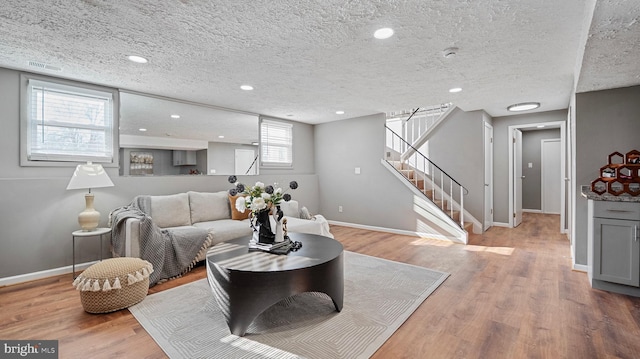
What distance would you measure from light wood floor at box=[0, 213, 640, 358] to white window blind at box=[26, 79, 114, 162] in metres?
1.42

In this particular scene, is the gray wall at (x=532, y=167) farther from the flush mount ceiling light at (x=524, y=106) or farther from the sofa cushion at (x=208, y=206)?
the sofa cushion at (x=208, y=206)

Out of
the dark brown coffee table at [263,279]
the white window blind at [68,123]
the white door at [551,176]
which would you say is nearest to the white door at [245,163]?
the white window blind at [68,123]

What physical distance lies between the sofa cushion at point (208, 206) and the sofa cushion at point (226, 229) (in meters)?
0.11

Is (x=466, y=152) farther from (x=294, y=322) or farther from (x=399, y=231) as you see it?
(x=294, y=322)

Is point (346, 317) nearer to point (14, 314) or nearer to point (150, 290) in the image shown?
point (150, 290)

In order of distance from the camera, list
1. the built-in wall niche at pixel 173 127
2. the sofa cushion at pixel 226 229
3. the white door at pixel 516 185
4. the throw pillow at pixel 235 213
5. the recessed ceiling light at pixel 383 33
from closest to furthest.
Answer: the recessed ceiling light at pixel 383 33, the sofa cushion at pixel 226 229, the built-in wall niche at pixel 173 127, the throw pillow at pixel 235 213, the white door at pixel 516 185

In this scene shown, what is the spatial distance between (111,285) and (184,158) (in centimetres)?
237

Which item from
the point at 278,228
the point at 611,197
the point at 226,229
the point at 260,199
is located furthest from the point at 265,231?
the point at 611,197

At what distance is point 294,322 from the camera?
212cm

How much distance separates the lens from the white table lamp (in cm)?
301

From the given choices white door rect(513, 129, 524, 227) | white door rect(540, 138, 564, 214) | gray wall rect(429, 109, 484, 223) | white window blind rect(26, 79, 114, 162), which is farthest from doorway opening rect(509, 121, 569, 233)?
white window blind rect(26, 79, 114, 162)

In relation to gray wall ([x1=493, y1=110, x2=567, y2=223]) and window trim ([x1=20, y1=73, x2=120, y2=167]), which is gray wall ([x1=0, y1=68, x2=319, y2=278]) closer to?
window trim ([x1=20, y1=73, x2=120, y2=167])

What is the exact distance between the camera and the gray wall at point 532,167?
279 inches

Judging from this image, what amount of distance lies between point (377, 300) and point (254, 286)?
1.15 metres
